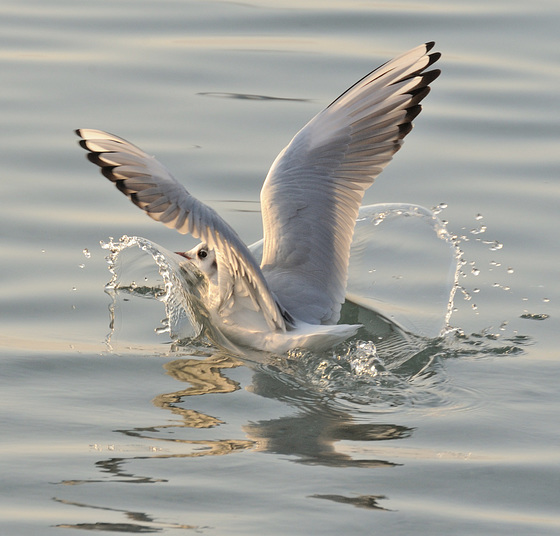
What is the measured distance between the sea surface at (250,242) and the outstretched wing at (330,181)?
0.44m

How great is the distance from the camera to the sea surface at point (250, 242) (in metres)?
4.60

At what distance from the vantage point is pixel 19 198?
26.8 ft

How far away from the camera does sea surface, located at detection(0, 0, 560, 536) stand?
15.1 ft

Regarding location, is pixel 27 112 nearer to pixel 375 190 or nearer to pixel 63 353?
pixel 375 190

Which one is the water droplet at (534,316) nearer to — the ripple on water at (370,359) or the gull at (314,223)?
the ripple on water at (370,359)

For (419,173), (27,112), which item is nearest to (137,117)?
(27,112)

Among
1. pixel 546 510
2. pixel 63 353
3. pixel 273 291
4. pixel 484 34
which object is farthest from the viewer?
pixel 484 34

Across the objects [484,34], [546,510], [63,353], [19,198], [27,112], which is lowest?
[546,510]

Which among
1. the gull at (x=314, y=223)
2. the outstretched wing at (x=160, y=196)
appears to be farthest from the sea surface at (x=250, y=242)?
the outstretched wing at (x=160, y=196)

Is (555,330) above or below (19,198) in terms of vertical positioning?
below

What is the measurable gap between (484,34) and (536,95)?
1.65 meters

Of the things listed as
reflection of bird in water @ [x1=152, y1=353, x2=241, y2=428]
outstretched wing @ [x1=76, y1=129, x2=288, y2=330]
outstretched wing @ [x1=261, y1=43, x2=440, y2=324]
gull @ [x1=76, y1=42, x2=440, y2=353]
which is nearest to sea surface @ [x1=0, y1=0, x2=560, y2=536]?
reflection of bird in water @ [x1=152, y1=353, x2=241, y2=428]

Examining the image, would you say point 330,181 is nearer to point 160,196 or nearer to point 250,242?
point 250,242

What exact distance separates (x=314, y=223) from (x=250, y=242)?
1098mm
